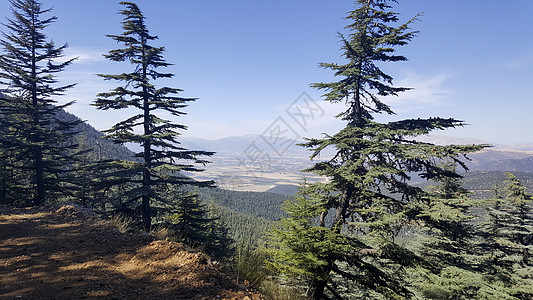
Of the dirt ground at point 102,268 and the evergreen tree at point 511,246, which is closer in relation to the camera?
the dirt ground at point 102,268

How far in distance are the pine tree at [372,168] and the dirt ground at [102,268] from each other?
2.87m

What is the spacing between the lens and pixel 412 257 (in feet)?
21.7

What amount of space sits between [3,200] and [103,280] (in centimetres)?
1954

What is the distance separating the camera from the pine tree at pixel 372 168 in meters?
6.83

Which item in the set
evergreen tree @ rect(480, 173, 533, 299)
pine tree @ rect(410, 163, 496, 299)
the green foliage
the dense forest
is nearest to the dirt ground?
the dense forest

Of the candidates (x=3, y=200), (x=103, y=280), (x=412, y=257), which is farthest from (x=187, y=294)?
(x=3, y=200)

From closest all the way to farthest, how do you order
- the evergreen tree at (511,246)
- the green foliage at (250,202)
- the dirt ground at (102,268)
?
the dirt ground at (102,268)
the evergreen tree at (511,246)
the green foliage at (250,202)

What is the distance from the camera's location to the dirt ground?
4320 millimetres

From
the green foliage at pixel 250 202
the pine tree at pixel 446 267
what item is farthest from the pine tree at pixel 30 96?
the green foliage at pixel 250 202

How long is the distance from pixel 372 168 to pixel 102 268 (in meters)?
8.83

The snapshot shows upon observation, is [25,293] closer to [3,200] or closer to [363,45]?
[363,45]

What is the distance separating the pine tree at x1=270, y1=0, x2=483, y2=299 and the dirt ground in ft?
9.40

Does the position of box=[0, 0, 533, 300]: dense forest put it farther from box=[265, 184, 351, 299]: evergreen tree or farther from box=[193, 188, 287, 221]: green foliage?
box=[193, 188, 287, 221]: green foliage

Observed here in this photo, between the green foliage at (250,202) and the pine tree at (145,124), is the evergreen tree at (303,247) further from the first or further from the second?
the green foliage at (250,202)
